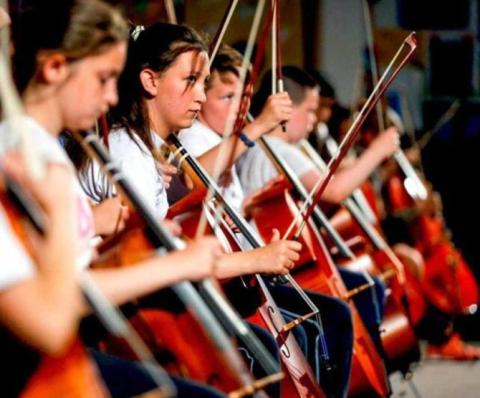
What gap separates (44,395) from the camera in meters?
1.78

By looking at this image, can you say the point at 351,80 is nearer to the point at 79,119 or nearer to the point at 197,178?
the point at 197,178

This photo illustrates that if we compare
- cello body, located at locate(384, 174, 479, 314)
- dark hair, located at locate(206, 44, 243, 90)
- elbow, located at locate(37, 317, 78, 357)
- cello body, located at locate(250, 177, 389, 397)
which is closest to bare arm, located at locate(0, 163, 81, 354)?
elbow, located at locate(37, 317, 78, 357)

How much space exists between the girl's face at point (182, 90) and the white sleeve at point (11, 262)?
1142mm

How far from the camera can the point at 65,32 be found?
6.31 ft

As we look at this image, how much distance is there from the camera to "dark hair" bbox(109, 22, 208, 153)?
2.81 m

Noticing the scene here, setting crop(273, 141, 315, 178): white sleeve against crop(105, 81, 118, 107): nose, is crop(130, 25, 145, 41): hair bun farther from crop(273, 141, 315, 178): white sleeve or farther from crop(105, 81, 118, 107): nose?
crop(105, 81, 118, 107): nose

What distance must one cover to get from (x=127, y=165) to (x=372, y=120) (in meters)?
2.87

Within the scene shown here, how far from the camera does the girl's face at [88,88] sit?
192 centimetres

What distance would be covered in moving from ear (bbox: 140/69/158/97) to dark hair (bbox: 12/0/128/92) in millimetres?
838

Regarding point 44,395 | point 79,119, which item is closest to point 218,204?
point 79,119

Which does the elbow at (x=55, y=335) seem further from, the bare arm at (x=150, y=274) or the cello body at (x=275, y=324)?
the cello body at (x=275, y=324)

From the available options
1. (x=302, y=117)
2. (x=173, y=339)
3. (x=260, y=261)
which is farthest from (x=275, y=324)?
(x=302, y=117)

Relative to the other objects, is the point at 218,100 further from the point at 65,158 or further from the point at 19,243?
the point at 19,243

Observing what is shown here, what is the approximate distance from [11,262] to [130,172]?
967mm
